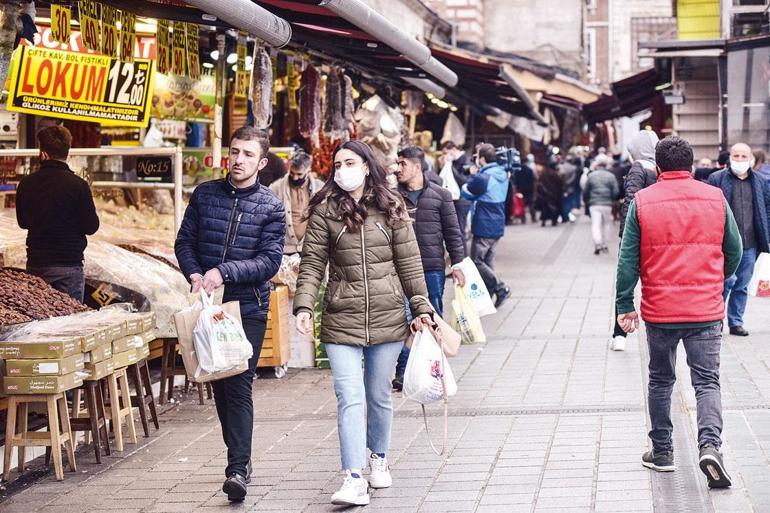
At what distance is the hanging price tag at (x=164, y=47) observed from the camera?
31.6ft

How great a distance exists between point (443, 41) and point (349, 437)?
2631 centimetres

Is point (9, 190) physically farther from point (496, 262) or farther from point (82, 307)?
point (496, 262)

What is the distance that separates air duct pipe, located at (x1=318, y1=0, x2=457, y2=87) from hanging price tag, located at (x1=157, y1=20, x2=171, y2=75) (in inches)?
53.1

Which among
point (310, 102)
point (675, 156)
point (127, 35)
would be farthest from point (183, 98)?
point (675, 156)

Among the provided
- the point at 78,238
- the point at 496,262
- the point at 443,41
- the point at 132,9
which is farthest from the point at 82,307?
the point at 443,41

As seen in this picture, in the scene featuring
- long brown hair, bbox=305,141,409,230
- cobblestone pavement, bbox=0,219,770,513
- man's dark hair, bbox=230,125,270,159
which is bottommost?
cobblestone pavement, bbox=0,219,770,513

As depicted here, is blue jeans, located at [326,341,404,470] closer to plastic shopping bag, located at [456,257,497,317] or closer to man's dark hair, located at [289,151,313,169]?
plastic shopping bag, located at [456,257,497,317]

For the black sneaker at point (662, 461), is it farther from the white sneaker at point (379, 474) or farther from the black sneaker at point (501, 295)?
the black sneaker at point (501, 295)

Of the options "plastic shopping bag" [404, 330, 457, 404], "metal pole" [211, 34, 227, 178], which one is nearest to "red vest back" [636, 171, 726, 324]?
"plastic shopping bag" [404, 330, 457, 404]

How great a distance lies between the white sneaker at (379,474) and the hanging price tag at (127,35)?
3.71 meters

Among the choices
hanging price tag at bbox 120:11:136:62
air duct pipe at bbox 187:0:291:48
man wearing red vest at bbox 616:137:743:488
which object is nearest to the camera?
man wearing red vest at bbox 616:137:743:488

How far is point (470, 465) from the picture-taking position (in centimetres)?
739

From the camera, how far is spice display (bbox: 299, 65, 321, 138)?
13.2m

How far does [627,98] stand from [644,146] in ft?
61.7
